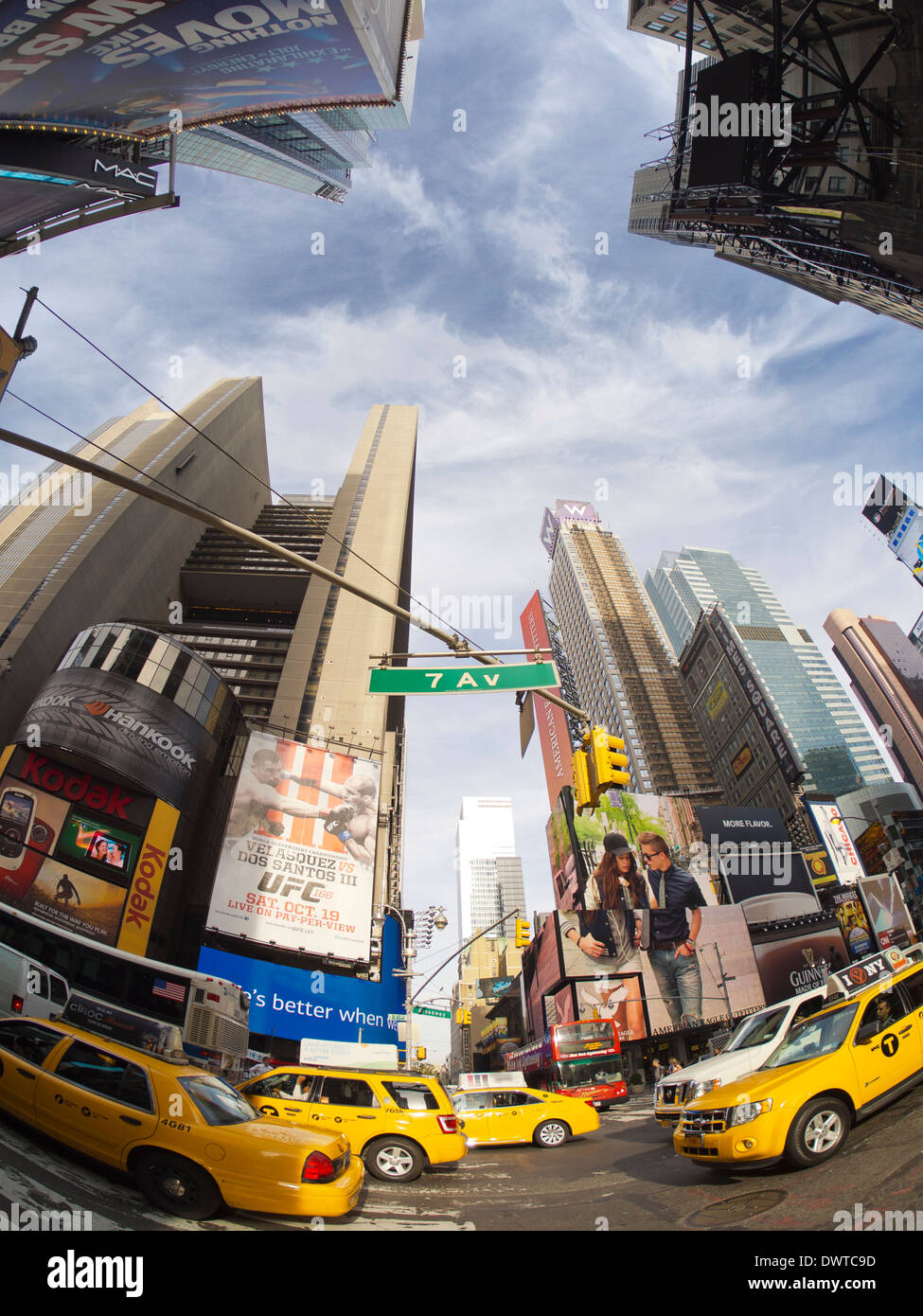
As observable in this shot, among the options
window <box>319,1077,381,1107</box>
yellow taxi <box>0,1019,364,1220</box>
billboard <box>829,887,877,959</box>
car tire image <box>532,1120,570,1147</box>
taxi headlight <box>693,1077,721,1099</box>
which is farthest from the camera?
billboard <box>829,887,877,959</box>

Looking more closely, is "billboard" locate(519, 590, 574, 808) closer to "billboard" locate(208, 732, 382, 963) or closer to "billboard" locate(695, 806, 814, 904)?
"billboard" locate(695, 806, 814, 904)

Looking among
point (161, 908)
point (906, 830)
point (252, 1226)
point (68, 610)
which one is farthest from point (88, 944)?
point (906, 830)

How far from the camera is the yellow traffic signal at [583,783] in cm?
793

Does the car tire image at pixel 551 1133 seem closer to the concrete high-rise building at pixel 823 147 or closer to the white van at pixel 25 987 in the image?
the white van at pixel 25 987

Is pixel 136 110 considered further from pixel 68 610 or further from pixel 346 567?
pixel 346 567

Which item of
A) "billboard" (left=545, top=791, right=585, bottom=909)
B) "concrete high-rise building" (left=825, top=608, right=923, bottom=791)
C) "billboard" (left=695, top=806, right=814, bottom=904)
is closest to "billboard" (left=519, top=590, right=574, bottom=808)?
"billboard" (left=545, top=791, right=585, bottom=909)

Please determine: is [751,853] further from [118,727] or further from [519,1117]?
[118,727]

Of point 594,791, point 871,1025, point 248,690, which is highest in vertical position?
point 248,690

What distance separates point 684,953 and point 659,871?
691 cm

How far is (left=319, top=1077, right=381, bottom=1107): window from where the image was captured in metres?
9.22

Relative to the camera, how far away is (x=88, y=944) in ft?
59.2

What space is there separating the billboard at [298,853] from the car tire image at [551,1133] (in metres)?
18.0

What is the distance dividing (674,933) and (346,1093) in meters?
48.3

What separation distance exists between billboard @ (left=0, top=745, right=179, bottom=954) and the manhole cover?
26.0 m
